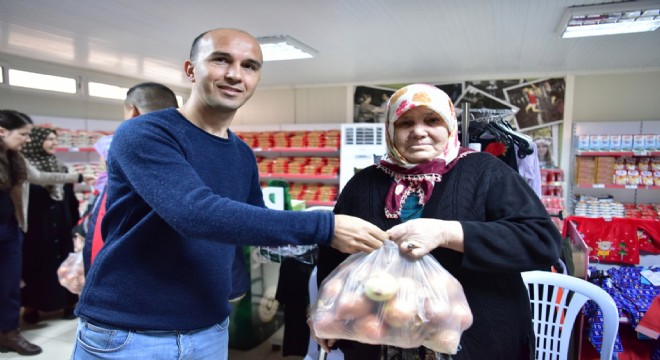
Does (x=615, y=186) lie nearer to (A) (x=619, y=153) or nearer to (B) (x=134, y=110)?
(A) (x=619, y=153)

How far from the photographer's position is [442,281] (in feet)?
3.29

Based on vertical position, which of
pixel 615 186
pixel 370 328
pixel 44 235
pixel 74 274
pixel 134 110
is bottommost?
pixel 44 235

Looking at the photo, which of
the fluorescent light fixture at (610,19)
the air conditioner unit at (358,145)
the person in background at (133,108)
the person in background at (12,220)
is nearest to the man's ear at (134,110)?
the person in background at (133,108)

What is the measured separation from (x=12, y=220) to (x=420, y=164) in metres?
3.62

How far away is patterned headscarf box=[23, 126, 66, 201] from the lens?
3.83 m

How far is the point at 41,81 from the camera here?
17.1 ft

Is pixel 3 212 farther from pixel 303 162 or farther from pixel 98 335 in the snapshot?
Result: pixel 303 162

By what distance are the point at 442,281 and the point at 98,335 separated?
98 centimetres

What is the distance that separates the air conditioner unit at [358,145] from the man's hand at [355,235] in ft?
16.0

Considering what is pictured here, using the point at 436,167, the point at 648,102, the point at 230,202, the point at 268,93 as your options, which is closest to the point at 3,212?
the point at 230,202

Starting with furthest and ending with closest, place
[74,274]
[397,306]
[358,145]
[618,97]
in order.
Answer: [358,145], [618,97], [74,274], [397,306]

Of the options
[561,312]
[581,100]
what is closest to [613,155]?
[581,100]

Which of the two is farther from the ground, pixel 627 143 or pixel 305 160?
pixel 627 143

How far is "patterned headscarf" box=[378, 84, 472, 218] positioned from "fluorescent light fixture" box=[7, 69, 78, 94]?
17.7ft
